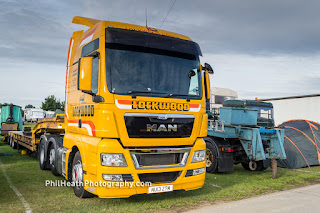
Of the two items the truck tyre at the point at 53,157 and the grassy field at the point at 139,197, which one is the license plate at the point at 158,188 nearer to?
the grassy field at the point at 139,197

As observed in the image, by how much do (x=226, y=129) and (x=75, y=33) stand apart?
17.6ft

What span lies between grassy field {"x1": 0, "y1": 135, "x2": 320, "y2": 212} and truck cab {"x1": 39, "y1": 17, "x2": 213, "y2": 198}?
35 centimetres

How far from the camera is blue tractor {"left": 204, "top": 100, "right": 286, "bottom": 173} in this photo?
8953mm

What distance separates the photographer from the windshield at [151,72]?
17.2ft

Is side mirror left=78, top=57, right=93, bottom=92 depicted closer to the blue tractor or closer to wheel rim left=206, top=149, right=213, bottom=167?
the blue tractor

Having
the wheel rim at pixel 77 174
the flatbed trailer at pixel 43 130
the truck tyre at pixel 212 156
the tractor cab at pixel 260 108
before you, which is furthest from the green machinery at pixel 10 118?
the wheel rim at pixel 77 174

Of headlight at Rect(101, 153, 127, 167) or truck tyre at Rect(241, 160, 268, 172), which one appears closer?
headlight at Rect(101, 153, 127, 167)

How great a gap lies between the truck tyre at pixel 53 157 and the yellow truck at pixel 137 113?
1.47 m

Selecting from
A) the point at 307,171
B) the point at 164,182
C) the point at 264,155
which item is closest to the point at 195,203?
the point at 164,182

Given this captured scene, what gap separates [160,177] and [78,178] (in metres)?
1.67

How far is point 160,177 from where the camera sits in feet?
17.8

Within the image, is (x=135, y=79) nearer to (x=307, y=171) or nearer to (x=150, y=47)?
(x=150, y=47)

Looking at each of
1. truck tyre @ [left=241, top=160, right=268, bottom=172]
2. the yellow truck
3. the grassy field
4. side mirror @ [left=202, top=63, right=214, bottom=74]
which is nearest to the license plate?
the yellow truck

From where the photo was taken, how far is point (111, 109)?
199 inches
